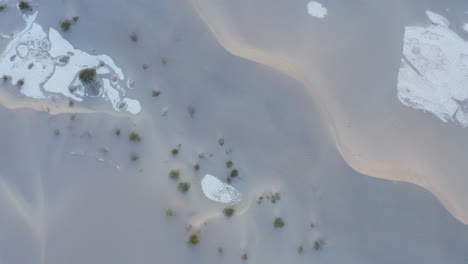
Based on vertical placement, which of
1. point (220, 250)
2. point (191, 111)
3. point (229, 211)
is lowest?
point (220, 250)

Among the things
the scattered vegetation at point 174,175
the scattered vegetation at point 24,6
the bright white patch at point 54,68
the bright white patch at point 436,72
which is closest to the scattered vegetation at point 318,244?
the scattered vegetation at point 174,175

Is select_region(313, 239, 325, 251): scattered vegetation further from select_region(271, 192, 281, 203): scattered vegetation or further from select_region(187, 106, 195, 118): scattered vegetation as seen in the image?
select_region(187, 106, 195, 118): scattered vegetation

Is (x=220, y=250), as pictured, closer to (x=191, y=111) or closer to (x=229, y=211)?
(x=229, y=211)

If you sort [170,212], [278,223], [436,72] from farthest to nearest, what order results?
[436,72], [278,223], [170,212]

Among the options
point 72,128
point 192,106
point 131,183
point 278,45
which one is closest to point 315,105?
point 278,45

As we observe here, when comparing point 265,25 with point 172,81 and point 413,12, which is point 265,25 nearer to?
point 172,81

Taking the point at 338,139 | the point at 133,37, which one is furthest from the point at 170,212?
the point at 133,37

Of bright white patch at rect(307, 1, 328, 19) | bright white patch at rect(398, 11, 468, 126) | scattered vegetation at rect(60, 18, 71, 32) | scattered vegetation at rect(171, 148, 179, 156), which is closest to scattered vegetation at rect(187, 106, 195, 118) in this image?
scattered vegetation at rect(171, 148, 179, 156)
